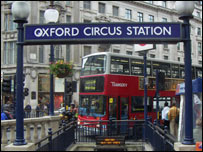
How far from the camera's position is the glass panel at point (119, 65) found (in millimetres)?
17522

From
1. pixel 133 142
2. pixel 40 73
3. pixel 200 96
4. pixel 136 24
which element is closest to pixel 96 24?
pixel 136 24

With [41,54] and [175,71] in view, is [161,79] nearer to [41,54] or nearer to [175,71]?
[175,71]

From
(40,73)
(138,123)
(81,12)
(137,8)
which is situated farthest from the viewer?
(137,8)

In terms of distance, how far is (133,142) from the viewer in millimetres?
12344

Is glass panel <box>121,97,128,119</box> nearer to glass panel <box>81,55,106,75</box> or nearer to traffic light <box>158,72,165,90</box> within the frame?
glass panel <box>81,55,106,75</box>

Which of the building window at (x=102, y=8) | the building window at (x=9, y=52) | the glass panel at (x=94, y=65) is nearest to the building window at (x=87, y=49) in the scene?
the building window at (x=102, y=8)

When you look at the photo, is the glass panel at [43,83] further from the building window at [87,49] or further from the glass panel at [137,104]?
the glass panel at [137,104]

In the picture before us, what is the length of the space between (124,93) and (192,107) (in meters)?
11.2

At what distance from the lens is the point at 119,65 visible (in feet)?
58.6

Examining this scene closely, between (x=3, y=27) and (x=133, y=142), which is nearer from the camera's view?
A: (x=133, y=142)

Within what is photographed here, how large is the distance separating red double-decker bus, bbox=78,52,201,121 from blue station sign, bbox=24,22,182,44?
1014cm

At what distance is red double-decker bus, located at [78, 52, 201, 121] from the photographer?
17.0 meters

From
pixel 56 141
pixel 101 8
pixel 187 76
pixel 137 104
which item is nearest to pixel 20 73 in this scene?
pixel 56 141

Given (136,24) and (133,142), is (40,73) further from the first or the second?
(136,24)
